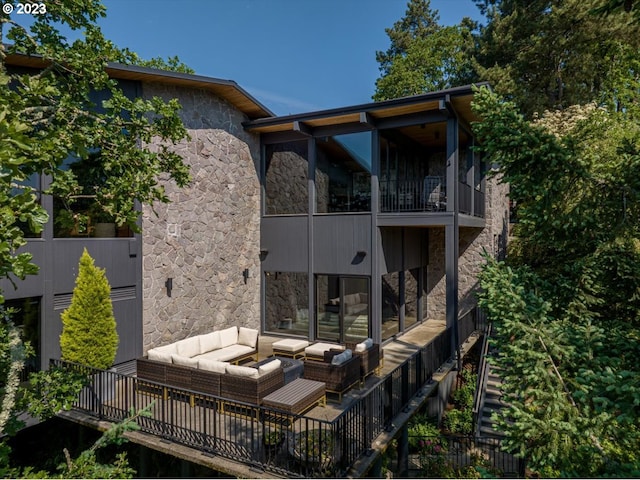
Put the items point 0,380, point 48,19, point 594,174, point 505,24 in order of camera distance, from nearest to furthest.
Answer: point 0,380 → point 594,174 → point 48,19 → point 505,24

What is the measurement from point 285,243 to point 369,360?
4.98 m

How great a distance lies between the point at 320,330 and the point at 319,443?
6.49 metres

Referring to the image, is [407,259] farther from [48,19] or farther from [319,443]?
[48,19]

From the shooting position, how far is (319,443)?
554 centimetres

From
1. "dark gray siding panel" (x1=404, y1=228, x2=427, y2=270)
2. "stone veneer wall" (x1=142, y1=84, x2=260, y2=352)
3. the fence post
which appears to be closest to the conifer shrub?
"stone veneer wall" (x1=142, y1=84, x2=260, y2=352)

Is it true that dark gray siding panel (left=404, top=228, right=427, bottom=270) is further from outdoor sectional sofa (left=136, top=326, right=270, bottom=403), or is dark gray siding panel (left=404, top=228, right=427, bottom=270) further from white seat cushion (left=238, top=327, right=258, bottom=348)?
outdoor sectional sofa (left=136, top=326, right=270, bottom=403)

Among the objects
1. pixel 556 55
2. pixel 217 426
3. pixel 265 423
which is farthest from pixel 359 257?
pixel 556 55

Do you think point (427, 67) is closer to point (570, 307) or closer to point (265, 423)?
point (570, 307)

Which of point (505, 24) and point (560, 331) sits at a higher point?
point (505, 24)

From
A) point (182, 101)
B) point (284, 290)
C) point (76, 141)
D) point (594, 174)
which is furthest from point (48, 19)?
point (284, 290)

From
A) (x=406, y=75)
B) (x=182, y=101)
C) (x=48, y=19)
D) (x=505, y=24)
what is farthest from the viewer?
(x=406, y=75)

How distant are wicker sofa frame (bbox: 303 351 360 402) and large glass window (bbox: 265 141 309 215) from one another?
5.50 metres

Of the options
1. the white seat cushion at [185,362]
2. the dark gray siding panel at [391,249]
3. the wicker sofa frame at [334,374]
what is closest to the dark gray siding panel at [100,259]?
the white seat cushion at [185,362]

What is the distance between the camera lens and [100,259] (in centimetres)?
881
